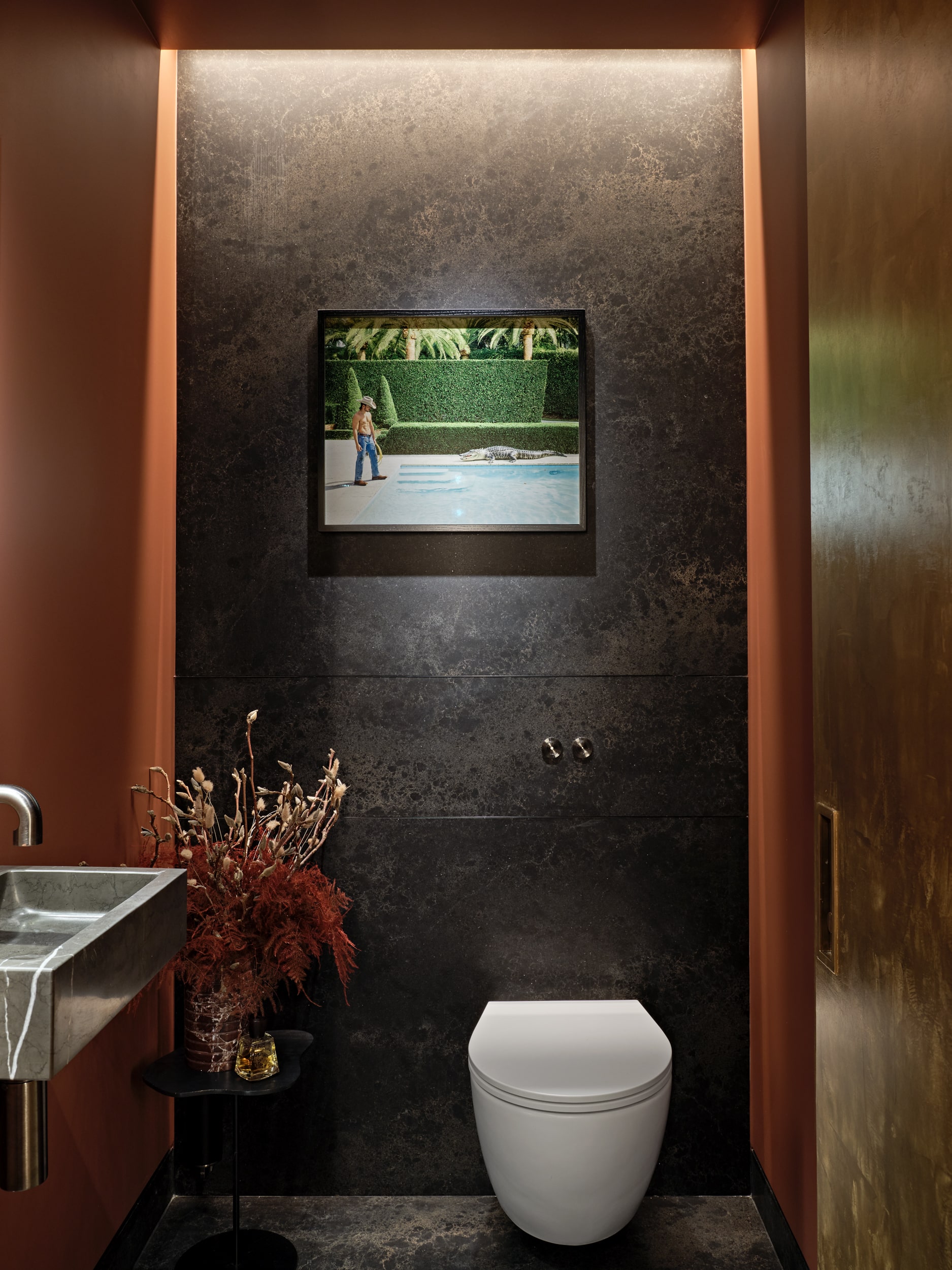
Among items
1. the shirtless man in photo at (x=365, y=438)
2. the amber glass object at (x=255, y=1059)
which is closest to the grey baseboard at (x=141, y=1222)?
the amber glass object at (x=255, y=1059)

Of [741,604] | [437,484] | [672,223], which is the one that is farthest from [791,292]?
[437,484]

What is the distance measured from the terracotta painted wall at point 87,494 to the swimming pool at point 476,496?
553mm

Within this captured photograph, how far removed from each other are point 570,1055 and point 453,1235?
23.3 inches

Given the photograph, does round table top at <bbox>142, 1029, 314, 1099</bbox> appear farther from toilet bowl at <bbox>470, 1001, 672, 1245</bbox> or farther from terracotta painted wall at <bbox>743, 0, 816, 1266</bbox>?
terracotta painted wall at <bbox>743, 0, 816, 1266</bbox>

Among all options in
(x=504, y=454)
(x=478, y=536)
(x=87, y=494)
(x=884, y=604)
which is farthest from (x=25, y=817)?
(x=504, y=454)

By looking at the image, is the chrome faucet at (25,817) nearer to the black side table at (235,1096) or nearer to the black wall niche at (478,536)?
the black side table at (235,1096)

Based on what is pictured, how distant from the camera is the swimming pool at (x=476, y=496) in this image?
2365mm

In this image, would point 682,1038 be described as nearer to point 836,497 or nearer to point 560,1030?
point 560,1030

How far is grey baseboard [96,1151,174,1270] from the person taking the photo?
1955mm

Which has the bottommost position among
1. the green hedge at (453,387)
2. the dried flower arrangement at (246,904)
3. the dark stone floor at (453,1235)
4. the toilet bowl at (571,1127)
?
the dark stone floor at (453,1235)

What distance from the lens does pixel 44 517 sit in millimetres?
1699

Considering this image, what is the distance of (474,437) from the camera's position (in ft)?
7.75

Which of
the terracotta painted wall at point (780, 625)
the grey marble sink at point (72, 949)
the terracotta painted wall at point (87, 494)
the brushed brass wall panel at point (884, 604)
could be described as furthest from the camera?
the terracotta painted wall at point (780, 625)

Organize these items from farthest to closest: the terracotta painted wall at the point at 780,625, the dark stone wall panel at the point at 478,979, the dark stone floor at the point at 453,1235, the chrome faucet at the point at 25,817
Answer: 1. the dark stone wall panel at the point at 478,979
2. the dark stone floor at the point at 453,1235
3. the terracotta painted wall at the point at 780,625
4. the chrome faucet at the point at 25,817
